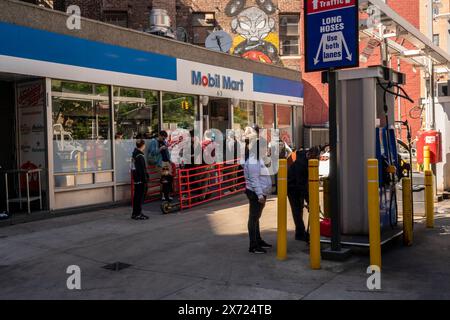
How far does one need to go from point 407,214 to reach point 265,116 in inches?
484

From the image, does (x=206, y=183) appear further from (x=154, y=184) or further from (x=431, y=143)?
(x=431, y=143)

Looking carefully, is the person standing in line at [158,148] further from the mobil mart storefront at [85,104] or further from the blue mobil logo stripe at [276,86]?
the blue mobil logo stripe at [276,86]

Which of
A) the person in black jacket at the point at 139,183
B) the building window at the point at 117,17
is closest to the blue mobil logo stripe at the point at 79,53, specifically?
the person in black jacket at the point at 139,183

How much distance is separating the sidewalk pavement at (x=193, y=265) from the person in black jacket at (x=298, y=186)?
0.26 meters

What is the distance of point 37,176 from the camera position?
11.2 metres

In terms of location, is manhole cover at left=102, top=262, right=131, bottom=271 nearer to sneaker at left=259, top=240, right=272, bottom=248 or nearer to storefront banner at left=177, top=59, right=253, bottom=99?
sneaker at left=259, top=240, right=272, bottom=248

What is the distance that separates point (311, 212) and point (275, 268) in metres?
0.87

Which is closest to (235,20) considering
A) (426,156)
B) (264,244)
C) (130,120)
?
(130,120)

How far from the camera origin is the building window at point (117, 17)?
81.4ft

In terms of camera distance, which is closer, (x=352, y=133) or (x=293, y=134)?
(x=352, y=133)

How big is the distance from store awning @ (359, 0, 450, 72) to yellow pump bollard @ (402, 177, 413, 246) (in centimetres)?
315
